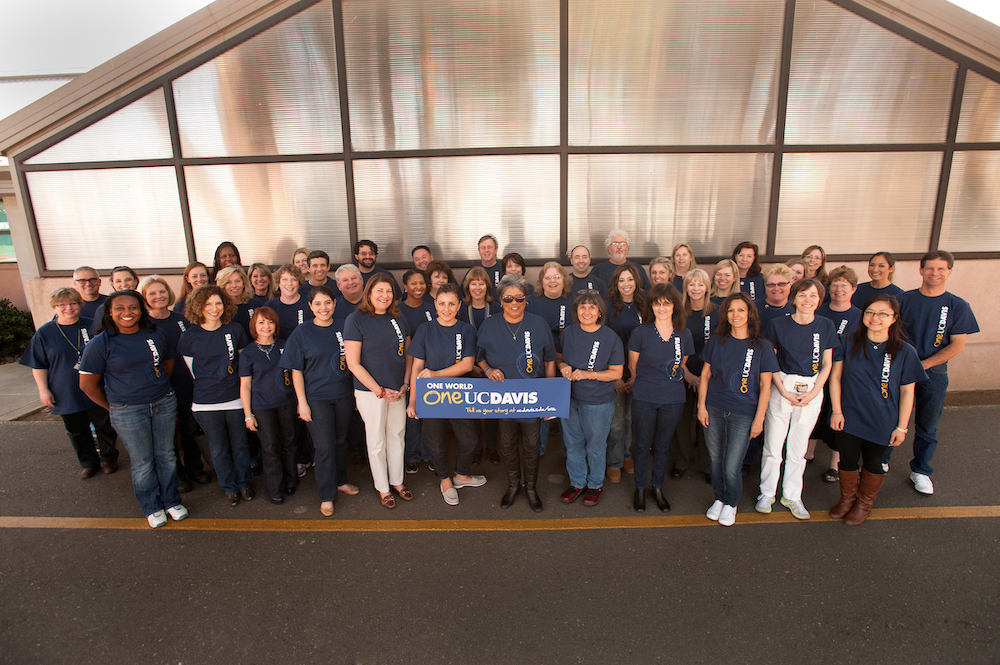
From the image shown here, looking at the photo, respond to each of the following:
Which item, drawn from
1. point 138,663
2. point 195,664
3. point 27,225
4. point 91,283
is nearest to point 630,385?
point 195,664

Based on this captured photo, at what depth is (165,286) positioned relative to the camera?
171 inches

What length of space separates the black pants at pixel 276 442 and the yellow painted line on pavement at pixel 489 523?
1.15 ft

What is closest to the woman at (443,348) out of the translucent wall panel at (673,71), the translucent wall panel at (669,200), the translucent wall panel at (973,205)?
the translucent wall panel at (669,200)

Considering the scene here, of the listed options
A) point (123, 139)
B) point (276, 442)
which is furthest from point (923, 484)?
point (123, 139)

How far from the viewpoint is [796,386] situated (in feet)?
12.3

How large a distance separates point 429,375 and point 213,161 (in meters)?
5.07

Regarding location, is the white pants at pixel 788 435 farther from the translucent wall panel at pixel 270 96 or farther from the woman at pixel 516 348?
the translucent wall panel at pixel 270 96

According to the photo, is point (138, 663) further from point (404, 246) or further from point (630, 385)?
point (404, 246)

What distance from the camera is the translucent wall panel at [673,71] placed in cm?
612

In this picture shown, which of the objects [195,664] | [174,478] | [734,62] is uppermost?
[734,62]

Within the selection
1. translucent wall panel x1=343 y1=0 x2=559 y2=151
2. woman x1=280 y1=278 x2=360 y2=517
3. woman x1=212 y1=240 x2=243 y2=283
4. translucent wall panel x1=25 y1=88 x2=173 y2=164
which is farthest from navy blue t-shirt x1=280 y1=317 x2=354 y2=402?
translucent wall panel x1=25 y1=88 x2=173 y2=164

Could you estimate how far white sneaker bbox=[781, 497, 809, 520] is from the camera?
3.90 metres

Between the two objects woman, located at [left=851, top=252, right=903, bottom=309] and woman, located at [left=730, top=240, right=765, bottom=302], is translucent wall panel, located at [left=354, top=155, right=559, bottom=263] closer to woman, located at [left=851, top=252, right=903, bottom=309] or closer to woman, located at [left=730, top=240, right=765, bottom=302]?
woman, located at [left=730, top=240, right=765, bottom=302]

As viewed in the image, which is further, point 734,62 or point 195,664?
point 734,62
